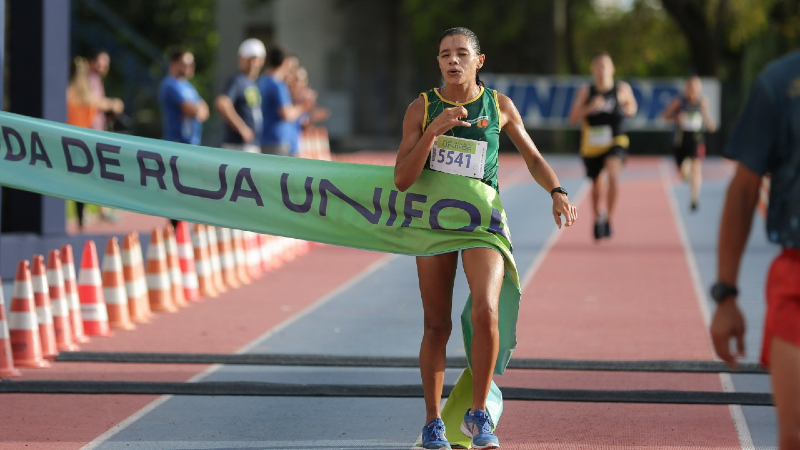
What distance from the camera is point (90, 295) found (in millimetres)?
10133

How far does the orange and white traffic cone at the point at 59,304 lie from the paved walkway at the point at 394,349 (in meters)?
0.28

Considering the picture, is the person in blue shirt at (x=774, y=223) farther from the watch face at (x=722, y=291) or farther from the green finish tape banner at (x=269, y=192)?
the green finish tape banner at (x=269, y=192)

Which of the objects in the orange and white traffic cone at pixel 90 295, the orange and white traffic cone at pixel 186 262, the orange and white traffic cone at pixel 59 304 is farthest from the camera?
the orange and white traffic cone at pixel 186 262

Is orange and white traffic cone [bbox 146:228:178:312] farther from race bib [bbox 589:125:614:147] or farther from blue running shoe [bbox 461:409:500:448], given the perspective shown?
race bib [bbox 589:125:614:147]

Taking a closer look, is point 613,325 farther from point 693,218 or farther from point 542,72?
point 542,72

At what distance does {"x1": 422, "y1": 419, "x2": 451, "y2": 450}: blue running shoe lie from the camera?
625 cm

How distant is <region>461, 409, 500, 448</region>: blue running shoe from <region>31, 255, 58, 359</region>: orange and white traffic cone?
3794mm

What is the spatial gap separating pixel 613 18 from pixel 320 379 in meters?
55.8

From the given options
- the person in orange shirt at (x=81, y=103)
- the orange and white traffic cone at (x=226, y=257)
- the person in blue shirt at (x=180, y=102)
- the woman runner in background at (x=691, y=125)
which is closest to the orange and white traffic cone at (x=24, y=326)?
the orange and white traffic cone at (x=226, y=257)

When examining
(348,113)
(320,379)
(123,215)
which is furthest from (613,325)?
(348,113)

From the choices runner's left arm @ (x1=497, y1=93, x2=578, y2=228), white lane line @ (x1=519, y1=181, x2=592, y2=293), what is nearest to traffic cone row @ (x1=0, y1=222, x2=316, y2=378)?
white lane line @ (x1=519, y1=181, x2=592, y2=293)

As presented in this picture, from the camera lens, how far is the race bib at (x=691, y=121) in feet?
74.7

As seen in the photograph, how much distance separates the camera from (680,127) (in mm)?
22969

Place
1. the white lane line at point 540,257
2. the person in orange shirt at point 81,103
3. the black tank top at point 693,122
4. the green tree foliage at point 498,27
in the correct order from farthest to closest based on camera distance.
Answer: the green tree foliage at point 498,27
the black tank top at point 693,122
the person in orange shirt at point 81,103
the white lane line at point 540,257
